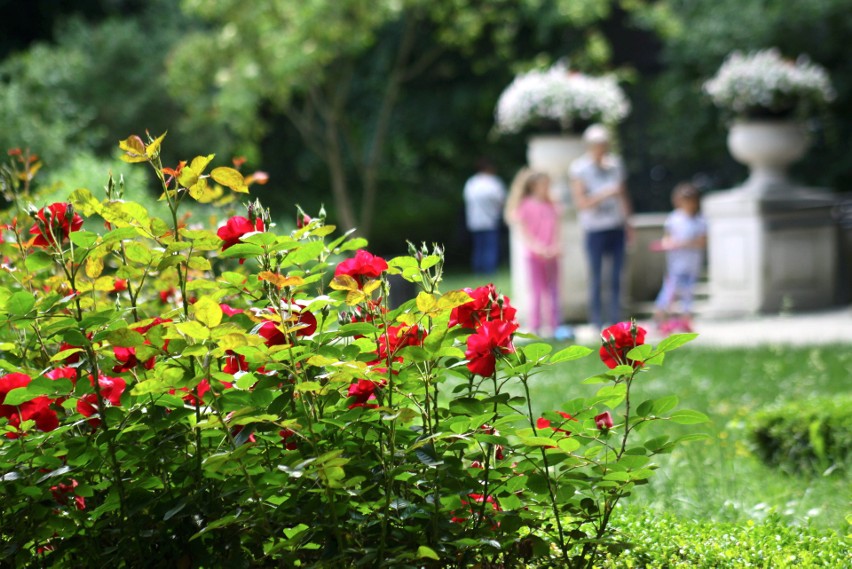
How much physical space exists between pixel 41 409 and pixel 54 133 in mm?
11446

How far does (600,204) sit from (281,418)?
7.84 m

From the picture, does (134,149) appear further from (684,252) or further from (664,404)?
(684,252)

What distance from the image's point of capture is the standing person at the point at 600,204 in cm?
984

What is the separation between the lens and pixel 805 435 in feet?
16.9

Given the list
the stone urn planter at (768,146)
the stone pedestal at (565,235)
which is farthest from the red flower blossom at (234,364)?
the stone urn planter at (768,146)

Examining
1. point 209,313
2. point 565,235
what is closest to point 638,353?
point 209,313

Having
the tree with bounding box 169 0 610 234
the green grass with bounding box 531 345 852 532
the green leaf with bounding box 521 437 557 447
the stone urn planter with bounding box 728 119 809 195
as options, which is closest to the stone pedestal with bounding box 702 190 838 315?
the stone urn planter with bounding box 728 119 809 195

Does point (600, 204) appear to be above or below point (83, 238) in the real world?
below

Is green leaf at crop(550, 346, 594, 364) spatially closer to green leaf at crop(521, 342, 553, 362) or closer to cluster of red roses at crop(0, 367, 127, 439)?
green leaf at crop(521, 342, 553, 362)

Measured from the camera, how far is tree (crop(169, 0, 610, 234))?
17.2 metres

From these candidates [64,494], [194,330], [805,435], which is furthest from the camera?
[805,435]

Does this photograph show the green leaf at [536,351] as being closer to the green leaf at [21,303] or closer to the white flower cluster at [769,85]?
the green leaf at [21,303]

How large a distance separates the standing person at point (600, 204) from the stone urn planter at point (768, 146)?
3.43m

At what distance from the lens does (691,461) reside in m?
4.82
